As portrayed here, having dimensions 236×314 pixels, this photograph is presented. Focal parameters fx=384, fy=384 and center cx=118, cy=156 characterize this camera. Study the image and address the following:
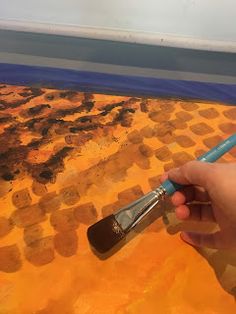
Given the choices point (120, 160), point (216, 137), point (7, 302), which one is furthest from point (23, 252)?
point (216, 137)

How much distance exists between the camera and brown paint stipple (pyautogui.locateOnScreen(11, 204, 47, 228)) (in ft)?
1.53

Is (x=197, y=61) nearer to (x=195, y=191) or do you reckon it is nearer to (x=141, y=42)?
(x=141, y=42)

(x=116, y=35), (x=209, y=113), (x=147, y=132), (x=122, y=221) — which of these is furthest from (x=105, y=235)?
(x=116, y=35)

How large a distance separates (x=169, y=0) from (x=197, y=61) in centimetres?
15

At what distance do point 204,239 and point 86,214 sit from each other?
0.48ft

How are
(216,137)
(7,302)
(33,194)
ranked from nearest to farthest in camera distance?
(7,302) → (33,194) → (216,137)

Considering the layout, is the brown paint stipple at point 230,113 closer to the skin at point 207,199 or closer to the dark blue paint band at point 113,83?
the dark blue paint band at point 113,83

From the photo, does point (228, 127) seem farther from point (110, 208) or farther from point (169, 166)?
point (110, 208)

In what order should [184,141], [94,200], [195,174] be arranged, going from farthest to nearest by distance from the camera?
[184,141] < [94,200] < [195,174]

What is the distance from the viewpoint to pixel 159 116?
65 centimetres

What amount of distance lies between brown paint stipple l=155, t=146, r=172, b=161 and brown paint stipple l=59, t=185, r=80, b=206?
14 cm

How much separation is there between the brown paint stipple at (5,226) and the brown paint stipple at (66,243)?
56 mm

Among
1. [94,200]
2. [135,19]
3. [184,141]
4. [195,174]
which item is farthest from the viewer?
[135,19]

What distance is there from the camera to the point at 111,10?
879mm
